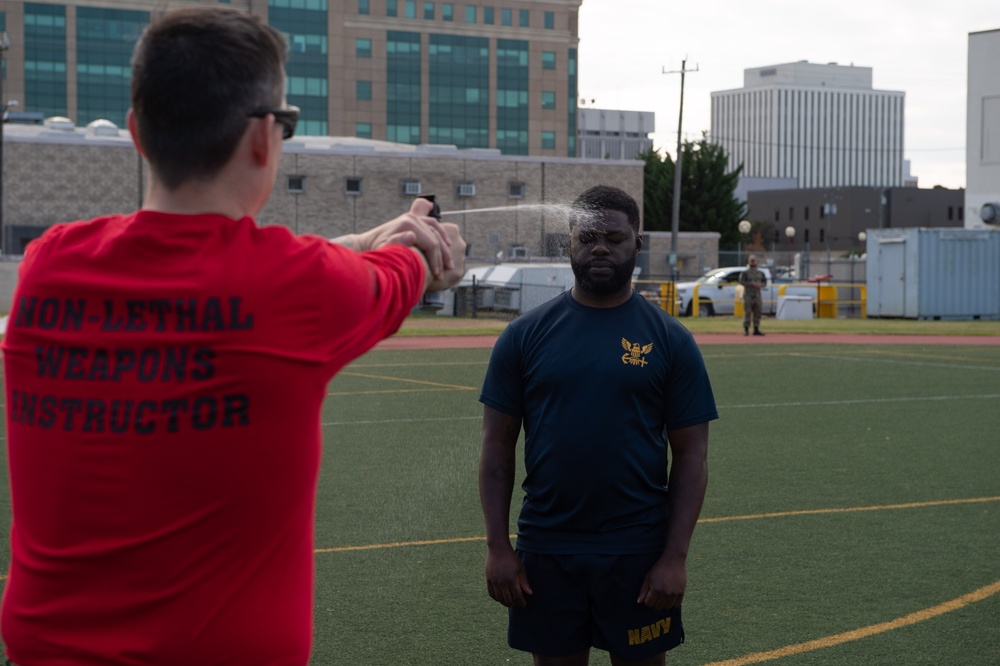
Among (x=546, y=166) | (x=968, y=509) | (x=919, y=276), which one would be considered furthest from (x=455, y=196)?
(x=968, y=509)

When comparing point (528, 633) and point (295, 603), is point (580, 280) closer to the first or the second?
point (528, 633)

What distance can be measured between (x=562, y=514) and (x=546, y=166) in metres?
64.2

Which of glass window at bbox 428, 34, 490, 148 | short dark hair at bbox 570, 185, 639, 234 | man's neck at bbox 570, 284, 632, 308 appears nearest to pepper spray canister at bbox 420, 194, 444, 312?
man's neck at bbox 570, 284, 632, 308

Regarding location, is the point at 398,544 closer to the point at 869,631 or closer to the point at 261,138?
the point at 869,631

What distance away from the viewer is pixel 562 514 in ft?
13.2

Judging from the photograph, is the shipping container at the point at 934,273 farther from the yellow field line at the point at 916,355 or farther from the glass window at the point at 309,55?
the glass window at the point at 309,55

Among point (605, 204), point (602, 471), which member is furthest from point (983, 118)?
point (602, 471)

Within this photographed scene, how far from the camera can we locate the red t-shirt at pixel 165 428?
1.97 meters

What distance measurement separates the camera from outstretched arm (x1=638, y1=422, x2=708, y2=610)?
390 cm

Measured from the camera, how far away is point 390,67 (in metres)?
113

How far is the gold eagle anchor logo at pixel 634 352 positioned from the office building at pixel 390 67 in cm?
10191

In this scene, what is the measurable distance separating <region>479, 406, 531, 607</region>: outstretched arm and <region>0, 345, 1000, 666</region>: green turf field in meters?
1.72

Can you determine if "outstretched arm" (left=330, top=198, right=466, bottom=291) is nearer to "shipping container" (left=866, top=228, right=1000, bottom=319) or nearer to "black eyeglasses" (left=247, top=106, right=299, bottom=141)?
"black eyeglasses" (left=247, top=106, right=299, bottom=141)

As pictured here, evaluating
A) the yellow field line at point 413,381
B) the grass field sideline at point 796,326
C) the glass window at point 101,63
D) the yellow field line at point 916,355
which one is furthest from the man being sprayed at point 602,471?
the glass window at point 101,63
